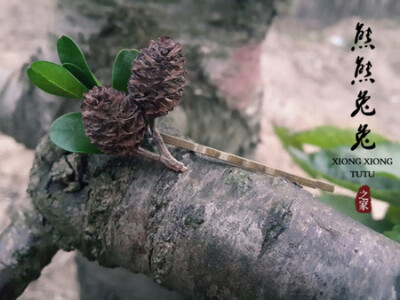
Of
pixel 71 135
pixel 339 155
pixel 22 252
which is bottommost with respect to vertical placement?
pixel 22 252

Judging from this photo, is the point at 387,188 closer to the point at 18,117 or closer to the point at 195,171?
the point at 195,171

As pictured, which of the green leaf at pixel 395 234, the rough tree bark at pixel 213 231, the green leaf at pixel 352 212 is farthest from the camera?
the green leaf at pixel 352 212

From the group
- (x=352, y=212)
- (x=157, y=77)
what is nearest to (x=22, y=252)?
(x=157, y=77)

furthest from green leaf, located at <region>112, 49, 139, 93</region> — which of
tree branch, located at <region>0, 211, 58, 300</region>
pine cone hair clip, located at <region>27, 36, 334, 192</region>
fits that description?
tree branch, located at <region>0, 211, 58, 300</region>

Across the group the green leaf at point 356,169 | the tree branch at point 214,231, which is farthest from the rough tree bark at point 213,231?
the green leaf at point 356,169

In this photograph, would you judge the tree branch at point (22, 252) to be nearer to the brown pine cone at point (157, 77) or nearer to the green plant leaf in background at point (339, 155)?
the brown pine cone at point (157, 77)

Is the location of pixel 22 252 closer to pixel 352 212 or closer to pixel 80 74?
pixel 80 74

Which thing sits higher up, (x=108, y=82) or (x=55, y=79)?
(x=108, y=82)
